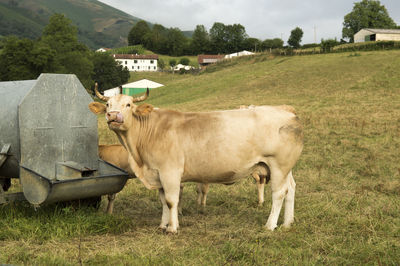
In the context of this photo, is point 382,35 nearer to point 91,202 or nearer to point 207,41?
point 207,41

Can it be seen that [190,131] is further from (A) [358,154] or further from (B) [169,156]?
(A) [358,154]

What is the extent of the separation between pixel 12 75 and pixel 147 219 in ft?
162

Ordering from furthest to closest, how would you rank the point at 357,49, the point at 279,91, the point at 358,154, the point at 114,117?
the point at 357,49 < the point at 279,91 < the point at 358,154 < the point at 114,117

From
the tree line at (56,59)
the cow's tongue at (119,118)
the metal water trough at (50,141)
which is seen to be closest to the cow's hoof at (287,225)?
the metal water trough at (50,141)

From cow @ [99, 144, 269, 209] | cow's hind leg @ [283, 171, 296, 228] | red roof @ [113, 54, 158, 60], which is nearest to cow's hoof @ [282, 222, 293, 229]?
cow's hind leg @ [283, 171, 296, 228]

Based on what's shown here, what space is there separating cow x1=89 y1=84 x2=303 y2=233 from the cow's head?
15 mm

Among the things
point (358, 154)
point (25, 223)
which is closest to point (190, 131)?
point (25, 223)

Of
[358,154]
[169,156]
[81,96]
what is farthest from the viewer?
[358,154]

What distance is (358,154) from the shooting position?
13109 mm

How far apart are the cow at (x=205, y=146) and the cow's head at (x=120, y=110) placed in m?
0.02

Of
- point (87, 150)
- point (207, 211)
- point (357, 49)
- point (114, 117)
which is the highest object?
point (357, 49)

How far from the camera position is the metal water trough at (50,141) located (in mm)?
6688

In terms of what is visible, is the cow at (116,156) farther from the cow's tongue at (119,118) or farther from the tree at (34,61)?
the tree at (34,61)

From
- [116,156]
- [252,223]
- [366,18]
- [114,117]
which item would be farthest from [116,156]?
[366,18]
